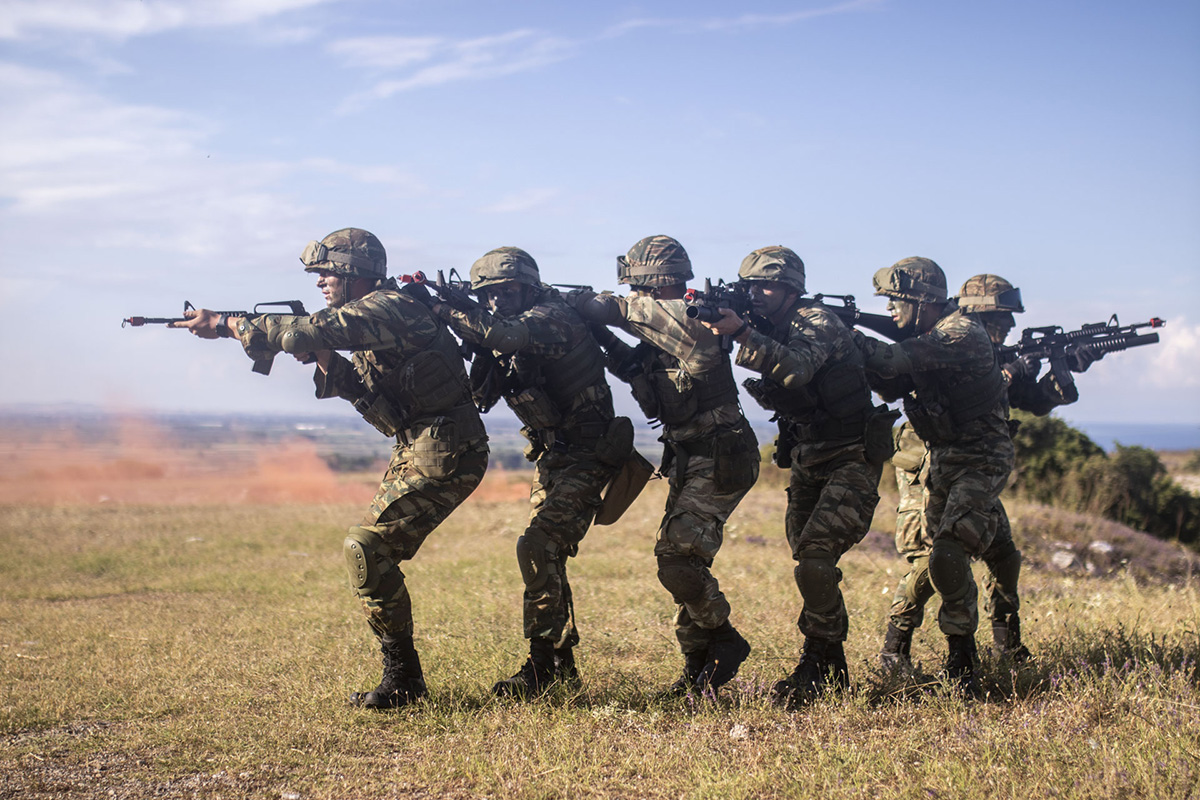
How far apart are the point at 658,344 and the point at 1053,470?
12.8 m

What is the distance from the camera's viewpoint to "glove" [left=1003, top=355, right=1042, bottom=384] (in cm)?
750

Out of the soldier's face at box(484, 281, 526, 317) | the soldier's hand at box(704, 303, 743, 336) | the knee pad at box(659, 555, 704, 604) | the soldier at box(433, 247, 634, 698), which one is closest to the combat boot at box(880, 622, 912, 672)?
the knee pad at box(659, 555, 704, 604)

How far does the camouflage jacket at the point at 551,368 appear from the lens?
5855 millimetres

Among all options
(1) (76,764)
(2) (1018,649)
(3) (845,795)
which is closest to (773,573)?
(2) (1018,649)

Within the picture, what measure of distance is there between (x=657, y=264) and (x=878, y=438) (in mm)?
1723

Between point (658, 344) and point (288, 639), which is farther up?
point (658, 344)

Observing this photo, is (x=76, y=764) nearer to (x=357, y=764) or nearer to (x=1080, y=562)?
(x=357, y=764)

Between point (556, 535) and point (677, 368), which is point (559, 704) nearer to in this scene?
point (556, 535)

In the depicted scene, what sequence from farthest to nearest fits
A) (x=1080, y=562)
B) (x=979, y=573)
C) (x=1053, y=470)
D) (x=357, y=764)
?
(x=1053, y=470) < (x=1080, y=562) < (x=979, y=573) < (x=357, y=764)

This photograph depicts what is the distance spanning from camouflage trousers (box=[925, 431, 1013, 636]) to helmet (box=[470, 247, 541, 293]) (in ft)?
9.94

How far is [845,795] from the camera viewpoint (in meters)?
4.00

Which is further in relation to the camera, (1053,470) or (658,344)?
(1053,470)

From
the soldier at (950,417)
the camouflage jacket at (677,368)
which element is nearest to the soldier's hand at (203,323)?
the camouflage jacket at (677,368)

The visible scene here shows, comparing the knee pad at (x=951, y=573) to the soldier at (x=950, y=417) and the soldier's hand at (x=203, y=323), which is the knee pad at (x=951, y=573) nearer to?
the soldier at (x=950, y=417)
